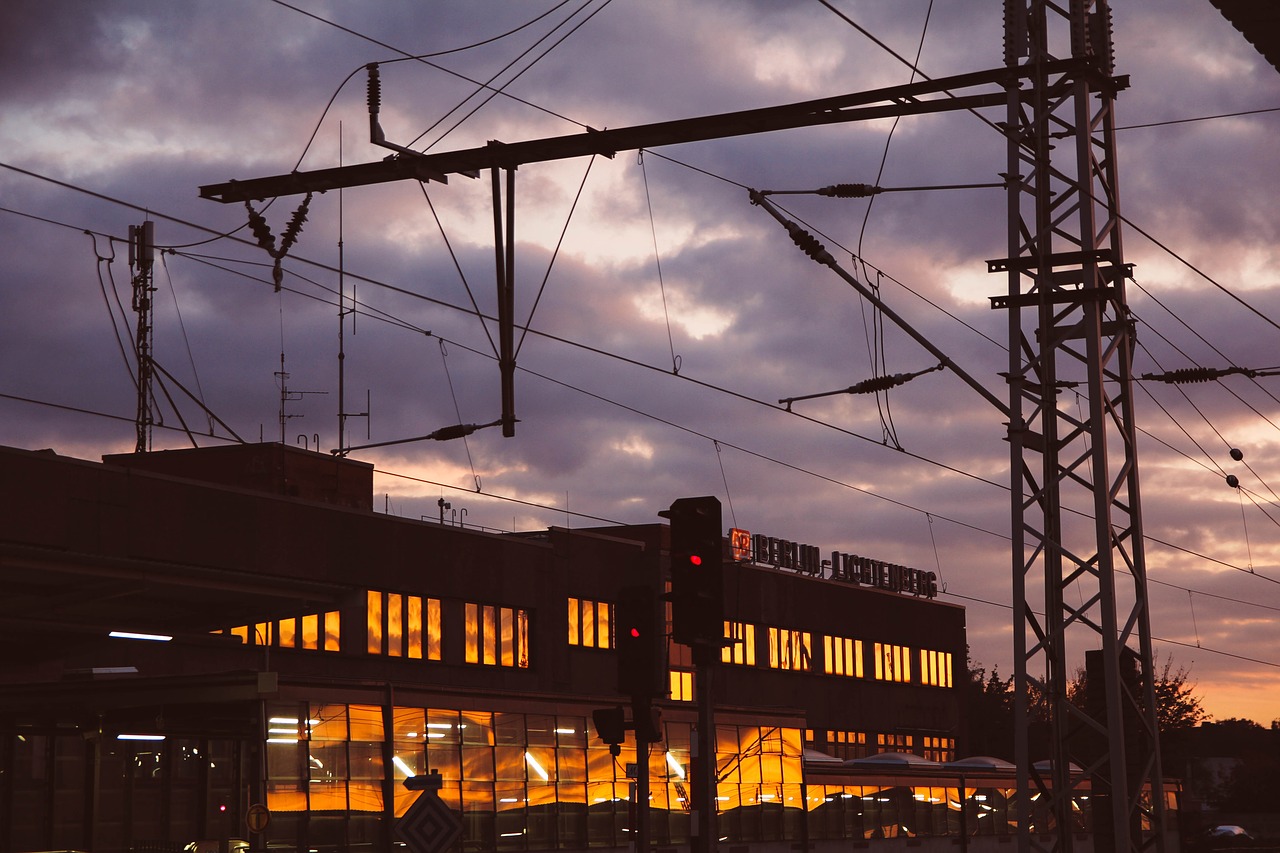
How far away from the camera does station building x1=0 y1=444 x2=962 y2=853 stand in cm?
2819

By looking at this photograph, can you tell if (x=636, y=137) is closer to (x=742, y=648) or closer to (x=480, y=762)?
(x=480, y=762)

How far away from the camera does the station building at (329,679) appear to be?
1110 inches

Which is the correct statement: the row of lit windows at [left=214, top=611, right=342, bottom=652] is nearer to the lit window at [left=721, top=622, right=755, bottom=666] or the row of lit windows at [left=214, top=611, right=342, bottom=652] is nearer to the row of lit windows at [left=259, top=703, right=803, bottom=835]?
the row of lit windows at [left=259, top=703, right=803, bottom=835]

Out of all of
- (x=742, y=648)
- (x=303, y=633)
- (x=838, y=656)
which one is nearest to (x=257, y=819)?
(x=303, y=633)

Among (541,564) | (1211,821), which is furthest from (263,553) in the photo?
(1211,821)

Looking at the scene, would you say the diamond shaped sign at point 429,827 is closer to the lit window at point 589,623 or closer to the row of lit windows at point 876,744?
the lit window at point 589,623

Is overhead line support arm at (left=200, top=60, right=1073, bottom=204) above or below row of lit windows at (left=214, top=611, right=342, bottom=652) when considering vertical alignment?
above

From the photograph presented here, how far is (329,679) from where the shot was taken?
3039 centimetres

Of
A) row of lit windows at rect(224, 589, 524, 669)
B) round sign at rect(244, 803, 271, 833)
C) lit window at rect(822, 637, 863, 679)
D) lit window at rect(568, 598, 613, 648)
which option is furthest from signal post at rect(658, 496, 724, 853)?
lit window at rect(822, 637, 863, 679)

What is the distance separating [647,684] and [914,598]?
225ft

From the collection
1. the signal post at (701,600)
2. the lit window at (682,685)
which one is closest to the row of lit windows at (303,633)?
the lit window at (682,685)

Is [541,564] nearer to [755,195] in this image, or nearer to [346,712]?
[346,712]

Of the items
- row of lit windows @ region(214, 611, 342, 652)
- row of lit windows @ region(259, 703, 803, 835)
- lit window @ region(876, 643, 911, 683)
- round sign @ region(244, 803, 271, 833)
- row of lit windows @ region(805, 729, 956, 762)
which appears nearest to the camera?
round sign @ region(244, 803, 271, 833)

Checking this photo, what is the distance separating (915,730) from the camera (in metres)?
82.2
